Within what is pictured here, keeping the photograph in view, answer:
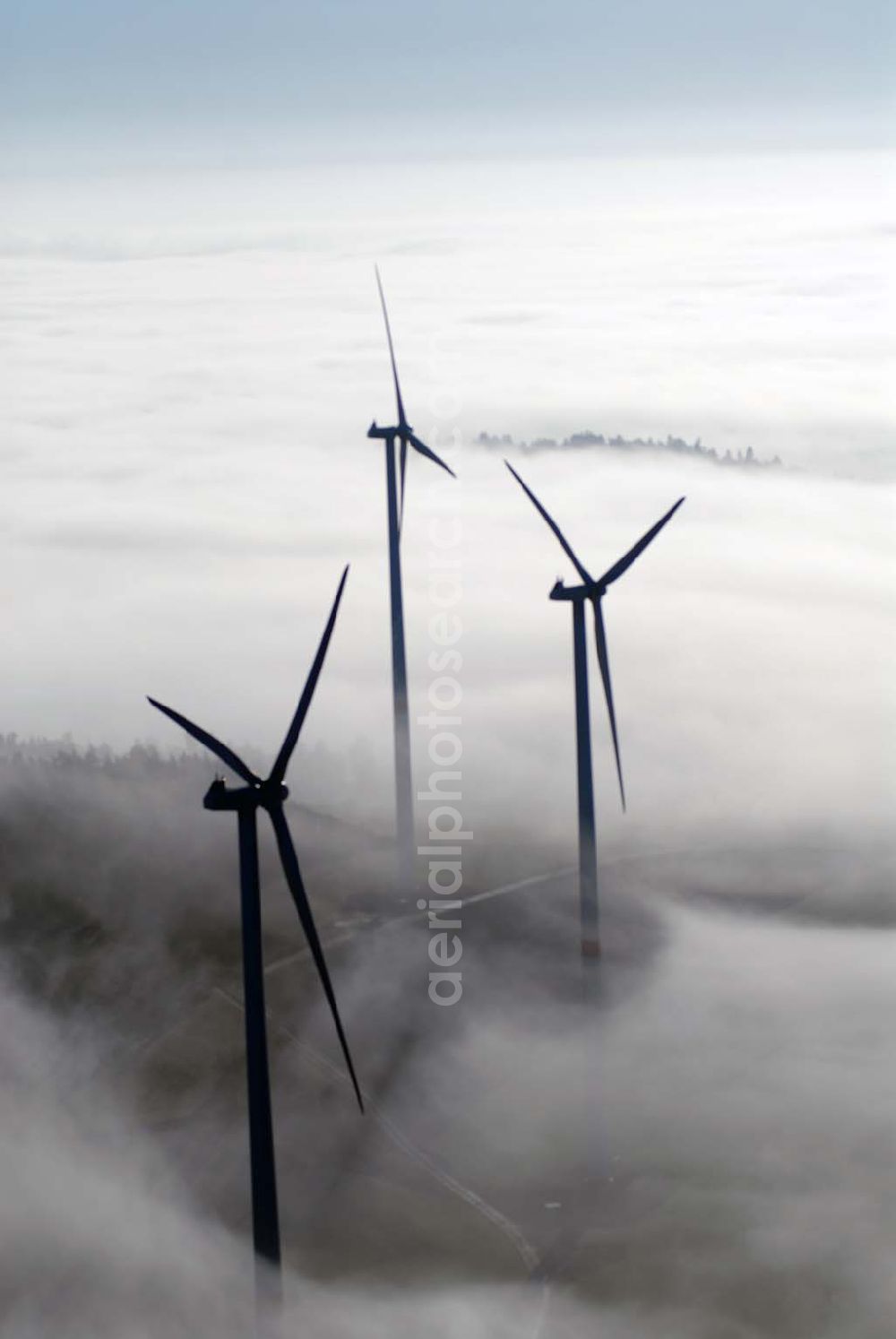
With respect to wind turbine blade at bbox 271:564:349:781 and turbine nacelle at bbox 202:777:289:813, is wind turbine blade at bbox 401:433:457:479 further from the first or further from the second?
turbine nacelle at bbox 202:777:289:813

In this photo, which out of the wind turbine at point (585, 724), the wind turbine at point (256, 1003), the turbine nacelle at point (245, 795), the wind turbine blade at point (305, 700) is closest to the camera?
the wind turbine at point (256, 1003)

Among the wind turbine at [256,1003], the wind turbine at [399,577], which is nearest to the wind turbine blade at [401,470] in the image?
the wind turbine at [399,577]

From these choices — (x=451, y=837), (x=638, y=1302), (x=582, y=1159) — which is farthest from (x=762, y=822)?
(x=638, y=1302)

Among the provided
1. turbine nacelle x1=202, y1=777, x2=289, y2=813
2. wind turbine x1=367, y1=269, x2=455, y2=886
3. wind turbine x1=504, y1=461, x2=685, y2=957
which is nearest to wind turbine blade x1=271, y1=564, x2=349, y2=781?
turbine nacelle x1=202, y1=777, x2=289, y2=813

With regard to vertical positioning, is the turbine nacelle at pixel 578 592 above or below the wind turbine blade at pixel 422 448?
below

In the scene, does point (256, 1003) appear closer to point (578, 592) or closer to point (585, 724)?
point (585, 724)

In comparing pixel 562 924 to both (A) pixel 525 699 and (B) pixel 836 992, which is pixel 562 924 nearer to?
(B) pixel 836 992

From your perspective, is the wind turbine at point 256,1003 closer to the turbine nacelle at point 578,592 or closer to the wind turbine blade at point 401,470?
the turbine nacelle at point 578,592

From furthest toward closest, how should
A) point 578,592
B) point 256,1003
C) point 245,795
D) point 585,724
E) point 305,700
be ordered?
point 585,724 → point 578,592 → point 305,700 → point 256,1003 → point 245,795

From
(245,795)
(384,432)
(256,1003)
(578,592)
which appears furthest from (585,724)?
Answer: (384,432)
